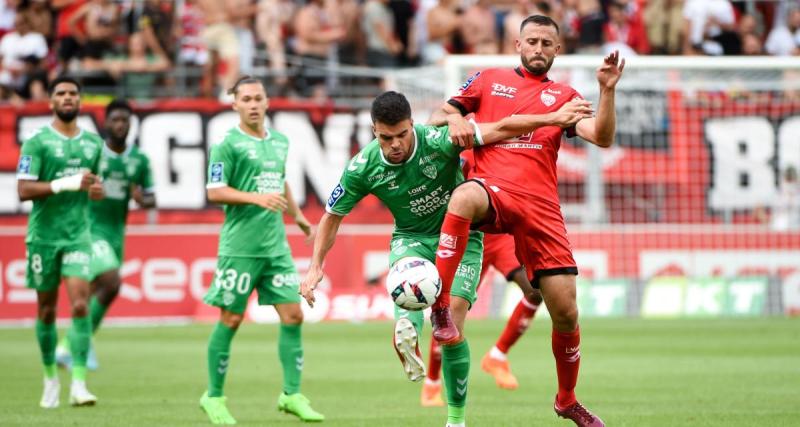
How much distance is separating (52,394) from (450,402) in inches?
177

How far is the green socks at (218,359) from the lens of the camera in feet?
35.4

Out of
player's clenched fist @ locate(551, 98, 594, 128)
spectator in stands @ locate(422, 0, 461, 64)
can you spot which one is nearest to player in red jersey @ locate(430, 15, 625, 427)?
player's clenched fist @ locate(551, 98, 594, 128)

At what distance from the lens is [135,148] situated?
→ 51.0 feet

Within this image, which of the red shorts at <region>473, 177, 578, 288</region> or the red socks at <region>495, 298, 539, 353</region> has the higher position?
the red shorts at <region>473, 177, 578, 288</region>

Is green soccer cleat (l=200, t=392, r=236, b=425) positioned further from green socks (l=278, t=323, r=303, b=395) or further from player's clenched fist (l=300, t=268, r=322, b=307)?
player's clenched fist (l=300, t=268, r=322, b=307)

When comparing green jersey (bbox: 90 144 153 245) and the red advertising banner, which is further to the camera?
the red advertising banner

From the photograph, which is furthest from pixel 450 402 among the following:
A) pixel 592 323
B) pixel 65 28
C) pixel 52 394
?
pixel 65 28

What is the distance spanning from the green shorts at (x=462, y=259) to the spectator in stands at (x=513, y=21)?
15670 mm

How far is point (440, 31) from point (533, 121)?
17469mm

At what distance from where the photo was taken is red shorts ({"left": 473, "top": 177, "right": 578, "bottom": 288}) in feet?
29.0

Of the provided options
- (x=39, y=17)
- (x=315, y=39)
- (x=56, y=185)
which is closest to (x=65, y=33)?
(x=39, y=17)

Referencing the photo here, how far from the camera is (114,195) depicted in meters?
15.5

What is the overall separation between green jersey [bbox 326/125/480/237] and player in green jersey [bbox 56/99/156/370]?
21.4 ft

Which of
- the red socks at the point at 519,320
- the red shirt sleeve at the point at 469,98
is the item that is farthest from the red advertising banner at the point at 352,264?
the red shirt sleeve at the point at 469,98
